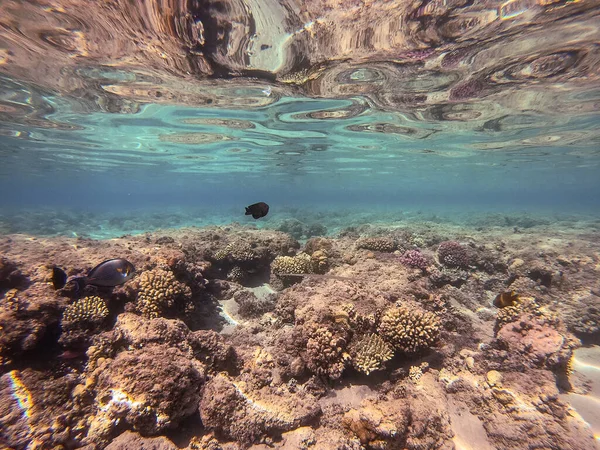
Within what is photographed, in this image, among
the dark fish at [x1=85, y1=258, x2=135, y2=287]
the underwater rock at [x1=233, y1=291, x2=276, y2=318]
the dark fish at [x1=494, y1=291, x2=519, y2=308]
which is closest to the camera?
the dark fish at [x1=85, y1=258, x2=135, y2=287]

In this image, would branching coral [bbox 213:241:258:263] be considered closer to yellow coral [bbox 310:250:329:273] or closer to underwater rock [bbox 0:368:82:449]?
yellow coral [bbox 310:250:329:273]

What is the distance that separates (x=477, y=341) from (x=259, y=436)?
15.6ft

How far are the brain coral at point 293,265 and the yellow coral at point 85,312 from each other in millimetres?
4272

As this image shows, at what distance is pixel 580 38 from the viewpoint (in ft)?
28.0

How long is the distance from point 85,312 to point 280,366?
12.2 ft

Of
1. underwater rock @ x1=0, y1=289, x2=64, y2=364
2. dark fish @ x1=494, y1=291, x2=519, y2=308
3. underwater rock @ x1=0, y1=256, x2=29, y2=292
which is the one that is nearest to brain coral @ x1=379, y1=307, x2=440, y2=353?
dark fish @ x1=494, y1=291, x2=519, y2=308

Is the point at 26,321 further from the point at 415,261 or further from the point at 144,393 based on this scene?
the point at 415,261

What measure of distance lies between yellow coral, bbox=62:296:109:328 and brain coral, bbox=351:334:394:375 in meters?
4.72

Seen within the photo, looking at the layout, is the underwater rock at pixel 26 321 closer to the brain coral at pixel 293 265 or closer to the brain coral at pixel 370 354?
the brain coral at pixel 293 265

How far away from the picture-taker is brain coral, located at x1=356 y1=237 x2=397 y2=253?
29.9 feet

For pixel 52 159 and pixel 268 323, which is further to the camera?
pixel 52 159

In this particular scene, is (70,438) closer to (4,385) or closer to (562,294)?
(4,385)

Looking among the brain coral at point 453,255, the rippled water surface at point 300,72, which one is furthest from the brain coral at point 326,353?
the rippled water surface at point 300,72

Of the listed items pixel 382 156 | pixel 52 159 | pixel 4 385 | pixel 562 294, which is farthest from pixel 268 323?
pixel 52 159
